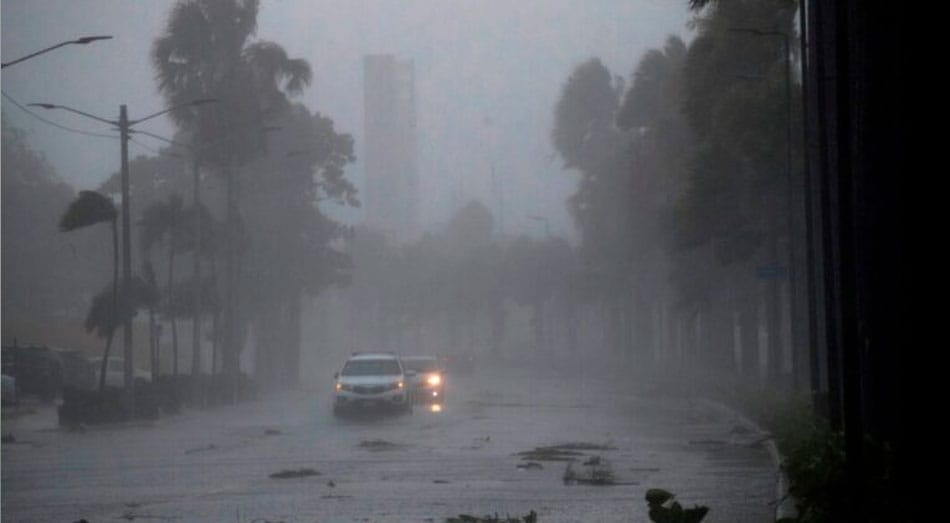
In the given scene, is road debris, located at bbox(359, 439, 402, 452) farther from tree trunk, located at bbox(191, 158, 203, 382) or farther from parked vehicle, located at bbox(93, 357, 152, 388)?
parked vehicle, located at bbox(93, 357, 152, 388)

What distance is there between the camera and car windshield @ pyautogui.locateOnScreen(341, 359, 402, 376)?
136 ft

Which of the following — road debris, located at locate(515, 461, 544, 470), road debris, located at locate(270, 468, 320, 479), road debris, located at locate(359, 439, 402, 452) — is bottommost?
road debris, located at locate(515, 461, 544, 470)

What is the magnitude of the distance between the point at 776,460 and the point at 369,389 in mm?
16680

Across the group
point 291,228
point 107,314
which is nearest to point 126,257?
point 107,314

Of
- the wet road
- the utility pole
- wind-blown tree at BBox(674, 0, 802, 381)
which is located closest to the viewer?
the wet road

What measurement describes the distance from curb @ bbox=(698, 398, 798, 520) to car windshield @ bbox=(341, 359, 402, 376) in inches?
334

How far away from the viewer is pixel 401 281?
395ft

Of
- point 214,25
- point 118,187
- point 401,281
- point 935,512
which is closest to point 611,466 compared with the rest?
point 935,512

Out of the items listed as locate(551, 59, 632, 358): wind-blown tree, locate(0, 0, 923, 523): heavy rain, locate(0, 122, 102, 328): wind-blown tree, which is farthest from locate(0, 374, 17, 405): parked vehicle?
locate(551, 59, 632, 358): wind-blown tree

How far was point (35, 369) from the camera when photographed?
51.7m

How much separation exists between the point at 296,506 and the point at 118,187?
4868cm

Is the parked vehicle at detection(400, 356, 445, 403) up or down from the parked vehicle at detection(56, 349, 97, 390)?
down

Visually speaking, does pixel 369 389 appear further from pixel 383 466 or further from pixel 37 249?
pixel 37 249

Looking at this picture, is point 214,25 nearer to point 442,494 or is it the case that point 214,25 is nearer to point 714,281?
point 714,281
